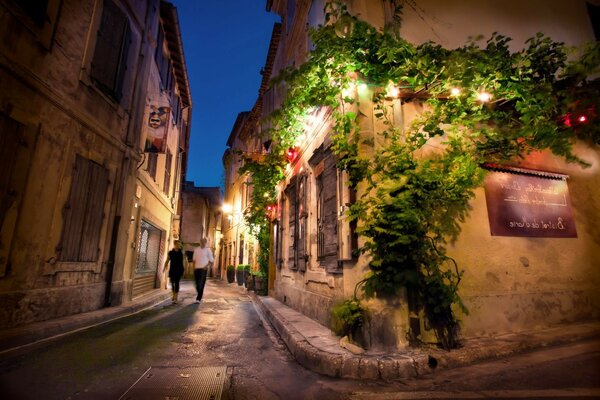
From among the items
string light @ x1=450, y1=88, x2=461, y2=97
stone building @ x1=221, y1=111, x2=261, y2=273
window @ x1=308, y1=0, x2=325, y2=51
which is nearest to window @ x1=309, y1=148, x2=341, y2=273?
string light @ x1=450, y1=88, x2=461, y2=97

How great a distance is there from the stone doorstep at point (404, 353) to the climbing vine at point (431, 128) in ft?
1.33

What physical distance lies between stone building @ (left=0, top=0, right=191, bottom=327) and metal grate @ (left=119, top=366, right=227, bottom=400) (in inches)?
129

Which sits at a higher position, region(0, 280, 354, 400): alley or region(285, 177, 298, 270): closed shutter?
region(285, 177, 298, 270): closed shutter

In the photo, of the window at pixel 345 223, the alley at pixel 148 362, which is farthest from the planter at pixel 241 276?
the window at pixel 345 223

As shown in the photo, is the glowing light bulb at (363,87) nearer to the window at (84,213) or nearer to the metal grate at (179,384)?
the metal grate at (179,384)

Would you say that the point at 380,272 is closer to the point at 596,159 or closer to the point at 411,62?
the point at 411,62

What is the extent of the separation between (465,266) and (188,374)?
13.8 feet

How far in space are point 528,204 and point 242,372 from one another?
5627mm

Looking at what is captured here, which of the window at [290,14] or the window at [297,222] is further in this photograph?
the window at [290,14]

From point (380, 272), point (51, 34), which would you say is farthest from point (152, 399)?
point (51, 34)

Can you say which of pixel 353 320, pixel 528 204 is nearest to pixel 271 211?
pixel 353 320

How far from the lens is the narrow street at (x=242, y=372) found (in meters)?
2.85

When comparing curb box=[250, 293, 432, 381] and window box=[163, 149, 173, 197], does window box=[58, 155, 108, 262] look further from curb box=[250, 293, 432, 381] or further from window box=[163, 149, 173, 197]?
window box=[163, 149, 173, 197]

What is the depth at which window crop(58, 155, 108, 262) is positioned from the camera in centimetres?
618
